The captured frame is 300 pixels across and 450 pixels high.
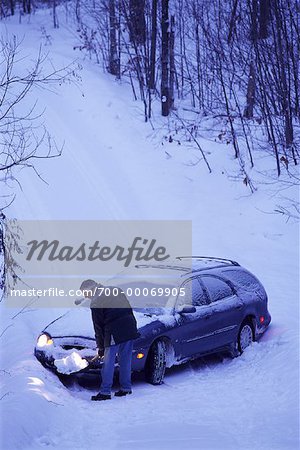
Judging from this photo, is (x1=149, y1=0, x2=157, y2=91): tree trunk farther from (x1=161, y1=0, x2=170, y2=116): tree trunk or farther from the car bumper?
the car bumper

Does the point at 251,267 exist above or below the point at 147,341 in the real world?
below

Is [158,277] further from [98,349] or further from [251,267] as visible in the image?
[251,267]

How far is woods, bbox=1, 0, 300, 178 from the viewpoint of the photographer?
2209cm

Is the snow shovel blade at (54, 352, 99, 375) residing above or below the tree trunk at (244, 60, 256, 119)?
above

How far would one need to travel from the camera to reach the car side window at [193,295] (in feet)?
35.9

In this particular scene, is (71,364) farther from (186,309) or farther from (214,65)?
(214,65)

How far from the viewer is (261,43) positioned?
21078mm

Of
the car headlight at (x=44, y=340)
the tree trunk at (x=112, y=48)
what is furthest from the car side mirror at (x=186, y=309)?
the tree trunk at (x=112, y=48)

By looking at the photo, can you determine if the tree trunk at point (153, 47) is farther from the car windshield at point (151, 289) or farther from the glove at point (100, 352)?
the glove at point (100, 352)

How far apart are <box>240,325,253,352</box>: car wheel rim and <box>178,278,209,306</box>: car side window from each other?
1.04 m

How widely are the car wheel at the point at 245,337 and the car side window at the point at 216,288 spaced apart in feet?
2.03

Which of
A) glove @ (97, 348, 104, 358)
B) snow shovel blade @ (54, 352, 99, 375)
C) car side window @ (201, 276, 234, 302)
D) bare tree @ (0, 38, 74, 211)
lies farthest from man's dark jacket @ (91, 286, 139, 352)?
car side window @ (201, 276, 234, 302)

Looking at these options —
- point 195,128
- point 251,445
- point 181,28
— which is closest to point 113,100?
point 195,128

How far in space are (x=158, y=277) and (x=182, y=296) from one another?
0.59 m
